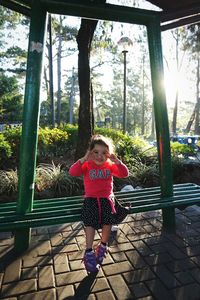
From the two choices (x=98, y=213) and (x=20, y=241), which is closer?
(x=98, y=213)

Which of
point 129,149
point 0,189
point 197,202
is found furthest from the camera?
point 129,149

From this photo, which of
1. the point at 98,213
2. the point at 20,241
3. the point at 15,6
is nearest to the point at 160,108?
the point at 98,213

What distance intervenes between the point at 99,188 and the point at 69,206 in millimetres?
406

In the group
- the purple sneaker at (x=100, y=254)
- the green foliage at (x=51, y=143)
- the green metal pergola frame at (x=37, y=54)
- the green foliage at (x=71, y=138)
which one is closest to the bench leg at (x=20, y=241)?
the green metal pergola frame at (x=37, y=54)

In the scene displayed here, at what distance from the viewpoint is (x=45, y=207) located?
2.73 metres

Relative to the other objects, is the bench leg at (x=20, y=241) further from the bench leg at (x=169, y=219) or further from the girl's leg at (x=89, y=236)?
the bench leg at (x=169, y=219)

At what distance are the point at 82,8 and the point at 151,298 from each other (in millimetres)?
2677

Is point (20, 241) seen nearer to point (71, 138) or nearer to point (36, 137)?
point (36, 137)

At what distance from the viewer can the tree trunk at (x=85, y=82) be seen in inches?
209

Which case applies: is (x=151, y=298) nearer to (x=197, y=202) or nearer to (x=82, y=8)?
(x=197, y=202)

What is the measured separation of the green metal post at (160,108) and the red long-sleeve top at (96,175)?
72cm

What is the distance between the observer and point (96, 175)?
8.38 ft

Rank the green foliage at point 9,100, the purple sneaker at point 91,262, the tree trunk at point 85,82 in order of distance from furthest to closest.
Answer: the green foliage at point 9,100
the tree trunk at point 85,82
the purple sneaker at point 91,262

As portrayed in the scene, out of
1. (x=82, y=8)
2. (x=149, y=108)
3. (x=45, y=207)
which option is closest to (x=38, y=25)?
(x=82, y=8)
